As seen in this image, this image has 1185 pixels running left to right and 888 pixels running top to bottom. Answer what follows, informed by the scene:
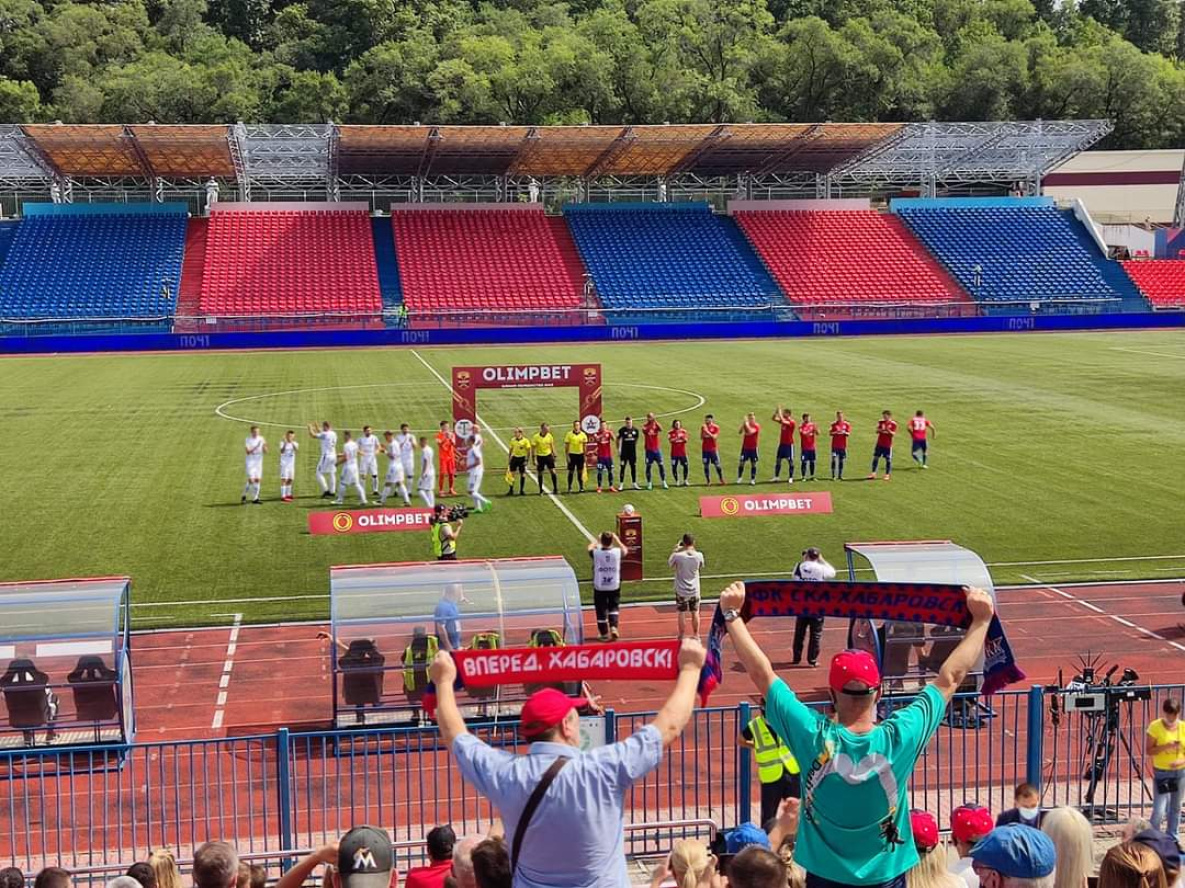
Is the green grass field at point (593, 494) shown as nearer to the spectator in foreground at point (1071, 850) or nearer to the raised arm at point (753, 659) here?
the spectator in foreground at point (1071, 850)

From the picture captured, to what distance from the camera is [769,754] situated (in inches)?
422

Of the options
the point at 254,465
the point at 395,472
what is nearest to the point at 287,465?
the point at 254,465

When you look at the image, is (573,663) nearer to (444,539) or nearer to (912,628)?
(912,628)

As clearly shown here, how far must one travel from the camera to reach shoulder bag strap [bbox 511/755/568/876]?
5.32 m

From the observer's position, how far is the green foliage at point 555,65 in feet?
328

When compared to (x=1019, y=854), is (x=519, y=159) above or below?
above

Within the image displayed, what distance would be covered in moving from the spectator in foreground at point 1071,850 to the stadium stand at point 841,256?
6562 centimetres

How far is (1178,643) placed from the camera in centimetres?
1839

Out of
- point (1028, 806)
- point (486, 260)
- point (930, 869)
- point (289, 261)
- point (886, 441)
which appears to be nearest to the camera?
point (930, 869)

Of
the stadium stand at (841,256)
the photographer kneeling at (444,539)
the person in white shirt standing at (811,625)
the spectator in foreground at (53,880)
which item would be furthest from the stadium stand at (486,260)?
the spectator in foreground at (53,880)

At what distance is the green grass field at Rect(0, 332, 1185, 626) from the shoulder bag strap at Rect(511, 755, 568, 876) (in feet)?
50.2

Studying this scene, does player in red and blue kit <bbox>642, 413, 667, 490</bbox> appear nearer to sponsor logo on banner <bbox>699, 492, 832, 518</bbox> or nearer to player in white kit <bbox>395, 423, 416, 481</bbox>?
sponsor logo on banner <bbox>699, 492, 832, 518</bbox>

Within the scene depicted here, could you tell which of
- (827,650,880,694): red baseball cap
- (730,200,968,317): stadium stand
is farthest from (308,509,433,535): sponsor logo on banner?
(730,200,968,317): stadium stand

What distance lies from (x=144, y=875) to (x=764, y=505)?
20714 mm
